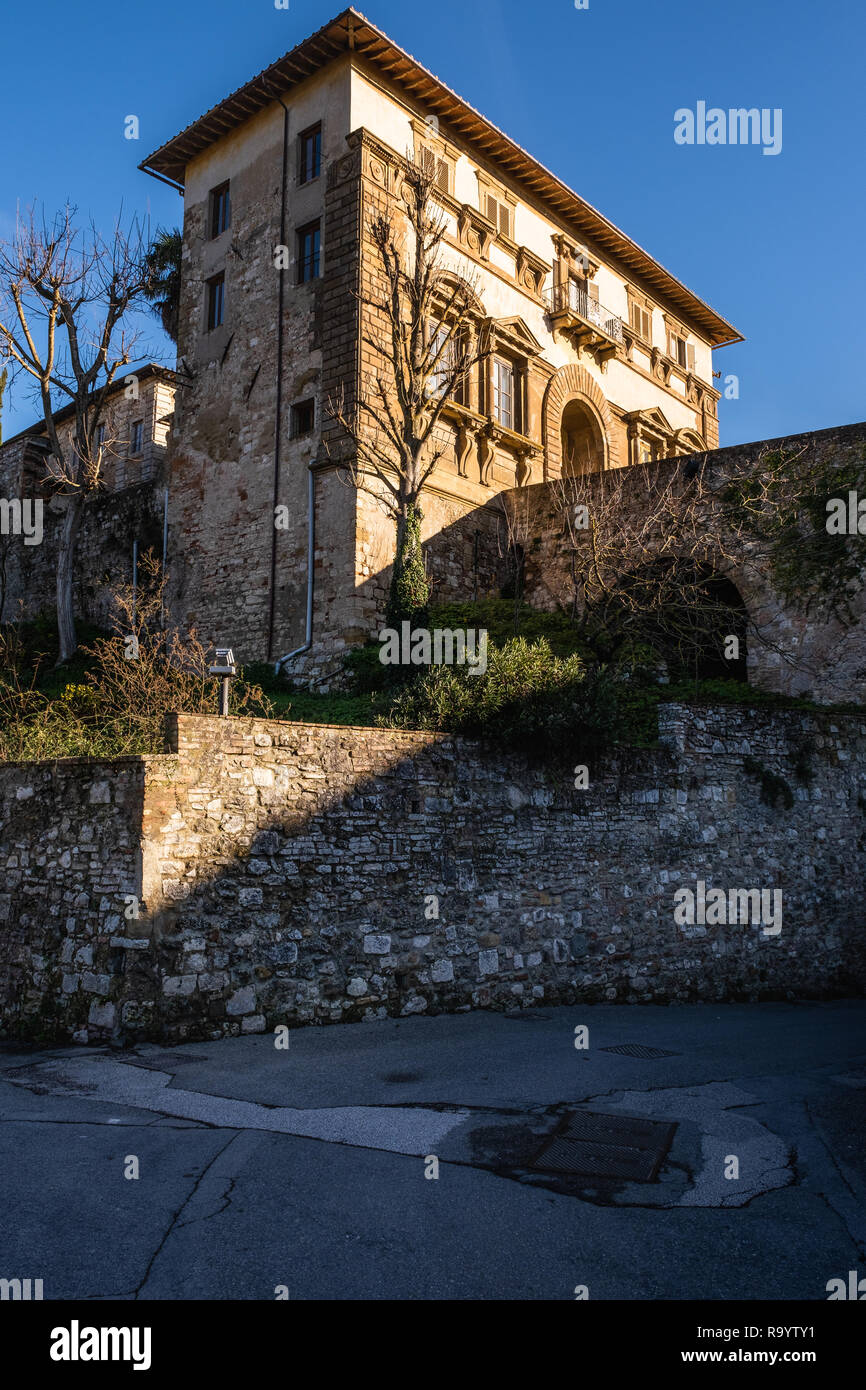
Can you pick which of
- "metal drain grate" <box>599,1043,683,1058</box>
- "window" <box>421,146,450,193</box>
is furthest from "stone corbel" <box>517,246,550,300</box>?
"metal drain grate" <box>599,1043,683,1058</box>

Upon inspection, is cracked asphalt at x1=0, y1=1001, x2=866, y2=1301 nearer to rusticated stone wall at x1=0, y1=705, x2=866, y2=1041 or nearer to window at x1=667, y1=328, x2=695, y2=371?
rusticated stone wall at x1=0, y1=705, x2=866, y2=1041

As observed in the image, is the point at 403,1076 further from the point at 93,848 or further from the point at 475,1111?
the point at 93,848

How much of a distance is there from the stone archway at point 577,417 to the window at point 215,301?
7.85 m

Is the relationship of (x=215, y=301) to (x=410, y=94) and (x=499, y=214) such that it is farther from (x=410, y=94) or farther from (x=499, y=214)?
(x=499, y=214)

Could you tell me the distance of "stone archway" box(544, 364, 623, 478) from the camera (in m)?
23.5

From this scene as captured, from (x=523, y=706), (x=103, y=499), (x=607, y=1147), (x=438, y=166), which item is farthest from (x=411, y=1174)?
(x=103, y=499)

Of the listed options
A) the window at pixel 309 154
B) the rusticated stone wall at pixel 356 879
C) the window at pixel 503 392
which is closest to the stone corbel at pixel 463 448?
the window at pixel 503 392

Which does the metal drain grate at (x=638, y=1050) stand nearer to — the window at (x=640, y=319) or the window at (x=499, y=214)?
the window at (x=499, y=214)

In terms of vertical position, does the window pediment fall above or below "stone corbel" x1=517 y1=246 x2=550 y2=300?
below

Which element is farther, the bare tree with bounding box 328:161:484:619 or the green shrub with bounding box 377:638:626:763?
the bare tree with bounding box 328:161:484:619

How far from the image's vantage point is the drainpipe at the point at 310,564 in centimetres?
1847

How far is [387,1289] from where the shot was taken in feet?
12.5

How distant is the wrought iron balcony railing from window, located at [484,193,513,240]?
6.47 ft

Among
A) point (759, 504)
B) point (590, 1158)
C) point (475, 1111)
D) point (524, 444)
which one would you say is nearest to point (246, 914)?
point (475, 1111)
